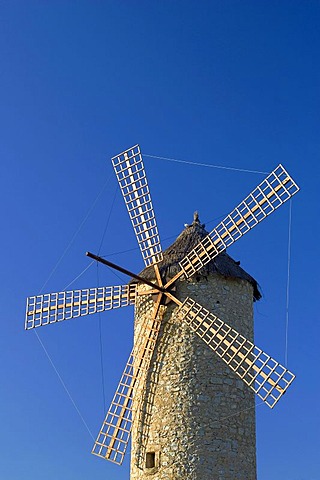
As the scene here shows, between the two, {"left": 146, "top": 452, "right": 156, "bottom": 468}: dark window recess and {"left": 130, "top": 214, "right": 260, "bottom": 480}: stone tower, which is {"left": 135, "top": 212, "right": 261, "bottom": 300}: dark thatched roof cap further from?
{"left": 146, "top": 452, "right": 156, "bottom": 468}: dark window recess

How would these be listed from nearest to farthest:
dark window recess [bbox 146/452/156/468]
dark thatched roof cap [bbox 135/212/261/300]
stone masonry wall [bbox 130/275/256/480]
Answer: stone masonry wall [bbox 130/275/256/480], dark window recess [bbox 146/452/156/468], dark thatched roof cap [bbox 135/212/261/300]

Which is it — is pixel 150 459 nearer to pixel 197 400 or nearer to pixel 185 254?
pixel 197 400

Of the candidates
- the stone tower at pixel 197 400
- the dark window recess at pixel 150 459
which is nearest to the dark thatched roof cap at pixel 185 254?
the stone tower at pixel 197 400

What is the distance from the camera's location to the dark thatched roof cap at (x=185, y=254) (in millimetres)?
12328

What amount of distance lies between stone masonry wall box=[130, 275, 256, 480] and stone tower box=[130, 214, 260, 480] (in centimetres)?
1

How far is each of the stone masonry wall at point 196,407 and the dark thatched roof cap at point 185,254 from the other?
125 mm

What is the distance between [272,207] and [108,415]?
3921 mm

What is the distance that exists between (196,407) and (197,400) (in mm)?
98

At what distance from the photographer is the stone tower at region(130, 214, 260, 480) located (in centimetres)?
1146

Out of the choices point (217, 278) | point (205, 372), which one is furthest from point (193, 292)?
point (205, 372)

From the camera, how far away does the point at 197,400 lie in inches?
460

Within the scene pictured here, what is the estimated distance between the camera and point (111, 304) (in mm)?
13148

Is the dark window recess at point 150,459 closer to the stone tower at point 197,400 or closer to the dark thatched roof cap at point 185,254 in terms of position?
the stone tower at point 197,400

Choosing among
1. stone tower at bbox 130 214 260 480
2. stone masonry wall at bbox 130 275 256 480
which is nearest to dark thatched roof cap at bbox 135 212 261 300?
stone tower at bbox 130 214 260 480
